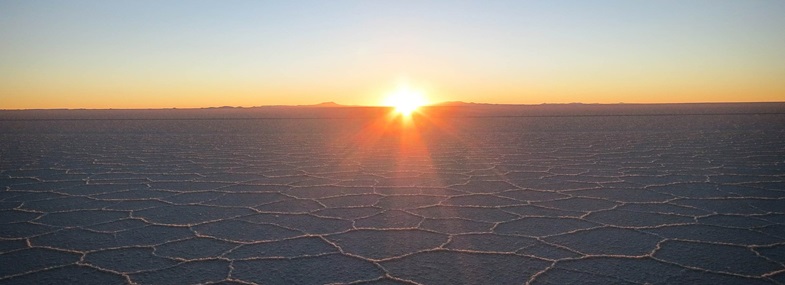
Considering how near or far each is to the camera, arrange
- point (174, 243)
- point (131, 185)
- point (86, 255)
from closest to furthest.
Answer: point (86, 255) < point (174, 243) < point (131, 185)

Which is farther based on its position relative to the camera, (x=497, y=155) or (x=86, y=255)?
(x=497, y=155)

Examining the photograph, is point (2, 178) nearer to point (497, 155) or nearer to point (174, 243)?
point (174, 243)

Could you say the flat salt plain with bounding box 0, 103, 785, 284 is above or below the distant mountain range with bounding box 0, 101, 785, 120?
below

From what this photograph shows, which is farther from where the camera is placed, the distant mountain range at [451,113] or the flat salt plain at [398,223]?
the distant mountain range at [451,113]

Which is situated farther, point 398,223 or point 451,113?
point 451,113

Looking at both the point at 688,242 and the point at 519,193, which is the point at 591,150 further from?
the point at 688,242

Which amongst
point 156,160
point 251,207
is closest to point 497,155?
point 251,207

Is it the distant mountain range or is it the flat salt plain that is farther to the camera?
the distant mountain range

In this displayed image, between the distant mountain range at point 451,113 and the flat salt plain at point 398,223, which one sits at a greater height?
the distant mountain range at point 451,113

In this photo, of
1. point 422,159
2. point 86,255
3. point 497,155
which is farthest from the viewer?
point 497,155
